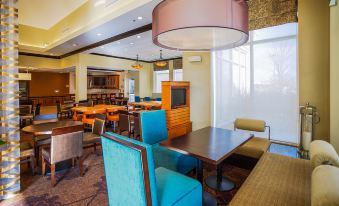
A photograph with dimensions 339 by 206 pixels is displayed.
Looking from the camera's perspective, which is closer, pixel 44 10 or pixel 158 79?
pixel 44 10

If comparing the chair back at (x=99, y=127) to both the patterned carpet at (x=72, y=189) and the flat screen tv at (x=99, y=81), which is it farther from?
the flat screen tv at (x=99, y=81)

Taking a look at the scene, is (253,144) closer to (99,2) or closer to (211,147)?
(211,147)

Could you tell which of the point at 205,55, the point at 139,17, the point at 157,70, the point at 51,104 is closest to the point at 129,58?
the point at 157,70

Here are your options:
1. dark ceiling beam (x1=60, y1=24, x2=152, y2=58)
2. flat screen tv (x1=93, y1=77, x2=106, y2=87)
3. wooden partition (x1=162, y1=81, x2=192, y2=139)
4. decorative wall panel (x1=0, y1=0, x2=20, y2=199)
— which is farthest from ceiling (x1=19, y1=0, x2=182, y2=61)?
flat screen tv (x1=93, y1=77, x2=106, y2=87)

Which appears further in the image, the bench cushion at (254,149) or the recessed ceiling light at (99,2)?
the recessed ceiling light at (99,2)

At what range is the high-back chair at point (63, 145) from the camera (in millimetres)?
2498

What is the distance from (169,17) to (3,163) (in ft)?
8.95

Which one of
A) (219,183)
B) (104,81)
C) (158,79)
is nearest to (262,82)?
(219,183)

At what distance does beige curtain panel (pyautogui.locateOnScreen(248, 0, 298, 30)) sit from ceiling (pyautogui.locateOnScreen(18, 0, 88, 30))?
15.9 ft

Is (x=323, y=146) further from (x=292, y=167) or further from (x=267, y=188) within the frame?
(x=267, y=188)

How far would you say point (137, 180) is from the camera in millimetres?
1270

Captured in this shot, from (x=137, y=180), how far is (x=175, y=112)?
263 cm

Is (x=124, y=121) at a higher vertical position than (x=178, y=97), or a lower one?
lower

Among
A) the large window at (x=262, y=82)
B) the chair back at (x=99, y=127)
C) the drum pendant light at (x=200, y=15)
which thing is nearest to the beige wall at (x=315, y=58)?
the large window at (x=262, y=82)
